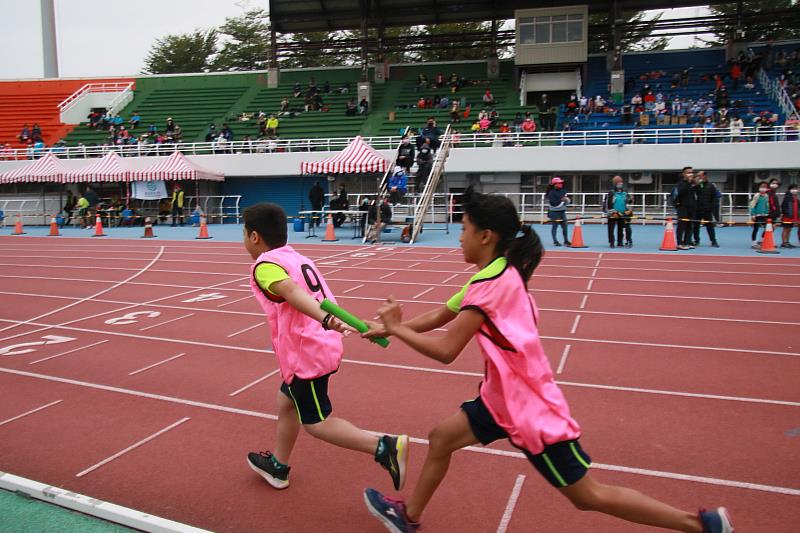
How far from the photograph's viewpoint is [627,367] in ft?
22.5

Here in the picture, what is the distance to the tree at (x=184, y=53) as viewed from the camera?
61562mm

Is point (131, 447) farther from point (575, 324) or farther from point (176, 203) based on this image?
point (176, 203)

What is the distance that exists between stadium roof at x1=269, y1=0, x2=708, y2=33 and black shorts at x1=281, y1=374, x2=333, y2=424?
36.5 meters

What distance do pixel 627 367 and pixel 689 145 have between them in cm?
2271

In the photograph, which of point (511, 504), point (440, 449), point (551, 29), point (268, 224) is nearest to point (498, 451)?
point (511, 504)

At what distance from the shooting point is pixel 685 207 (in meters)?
17.5

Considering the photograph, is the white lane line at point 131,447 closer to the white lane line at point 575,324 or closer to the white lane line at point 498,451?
the white lane line at point 498,451

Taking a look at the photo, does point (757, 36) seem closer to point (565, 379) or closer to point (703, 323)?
point (703, 323)

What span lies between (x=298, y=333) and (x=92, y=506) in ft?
5.16

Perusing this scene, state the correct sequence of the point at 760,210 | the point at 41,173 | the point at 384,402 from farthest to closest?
the point at 41,173 < the point at 760,210 < the point at 384,402

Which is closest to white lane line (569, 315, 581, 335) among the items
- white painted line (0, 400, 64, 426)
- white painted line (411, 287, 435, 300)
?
white painted line (411, 287, 435, 300)

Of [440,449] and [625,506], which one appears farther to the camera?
[440,449]

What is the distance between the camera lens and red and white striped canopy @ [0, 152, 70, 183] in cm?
3098

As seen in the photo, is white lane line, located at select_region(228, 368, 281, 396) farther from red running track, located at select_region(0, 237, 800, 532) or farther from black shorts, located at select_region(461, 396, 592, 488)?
black shorts, located at select_region(461, 396, 592, 488)
